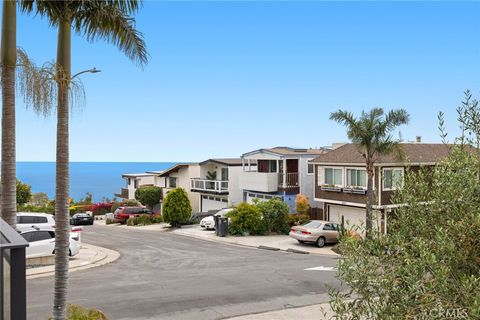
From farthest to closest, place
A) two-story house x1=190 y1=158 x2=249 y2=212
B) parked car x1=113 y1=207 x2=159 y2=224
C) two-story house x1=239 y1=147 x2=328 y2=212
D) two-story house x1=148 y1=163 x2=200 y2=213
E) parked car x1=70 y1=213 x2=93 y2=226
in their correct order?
two-story house x1=148 y1=163 x2=200 y2=213 < parked car x1=113 y1=207 x2=159 y2=224 < parked car x1=70 y1=213 x2=93 y2=226 < two-story house x1=190 y1=158 x2=249 y2=212 < two-story house x1=239 y1=147 x2=328 y2=212

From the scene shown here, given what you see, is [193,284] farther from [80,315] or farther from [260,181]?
[260,181]

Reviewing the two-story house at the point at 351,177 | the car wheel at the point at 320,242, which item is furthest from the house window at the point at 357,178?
the car wheel at the point at 320,242

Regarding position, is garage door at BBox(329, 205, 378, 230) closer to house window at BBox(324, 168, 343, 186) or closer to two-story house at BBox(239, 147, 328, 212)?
house window at BBox(324, 168, 343, 186)

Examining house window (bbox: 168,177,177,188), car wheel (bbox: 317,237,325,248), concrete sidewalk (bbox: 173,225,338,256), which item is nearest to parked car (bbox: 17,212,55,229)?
concrete sidewalk (bbox: 173,225,338,256)

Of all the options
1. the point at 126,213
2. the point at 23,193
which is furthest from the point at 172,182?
the point at 23,193

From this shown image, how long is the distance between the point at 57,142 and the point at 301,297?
9760mm

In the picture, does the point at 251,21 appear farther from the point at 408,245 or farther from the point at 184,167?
the point at 184,167

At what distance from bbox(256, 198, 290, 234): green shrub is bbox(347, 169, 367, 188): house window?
5.17 m

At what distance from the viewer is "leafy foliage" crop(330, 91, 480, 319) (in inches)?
164

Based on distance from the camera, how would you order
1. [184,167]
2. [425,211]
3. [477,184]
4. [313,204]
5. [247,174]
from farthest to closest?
[184,167] < [247,174] < [313,204] < [425,211] < [477,184]

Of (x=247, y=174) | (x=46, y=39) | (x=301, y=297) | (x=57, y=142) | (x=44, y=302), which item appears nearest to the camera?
(x=57, y=142)

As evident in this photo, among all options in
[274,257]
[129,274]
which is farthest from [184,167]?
[129,274]

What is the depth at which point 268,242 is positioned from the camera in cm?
2931

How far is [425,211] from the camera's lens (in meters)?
5.24
